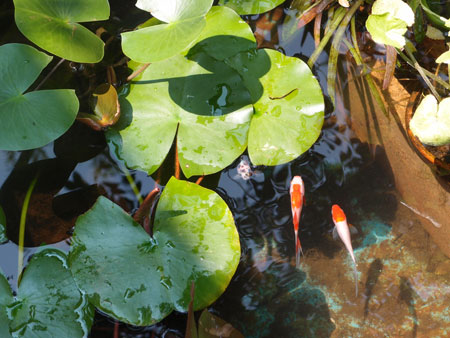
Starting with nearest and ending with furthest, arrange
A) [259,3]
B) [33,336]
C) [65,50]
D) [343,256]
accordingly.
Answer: [33,336], [65,50], [343,256], [259,3]

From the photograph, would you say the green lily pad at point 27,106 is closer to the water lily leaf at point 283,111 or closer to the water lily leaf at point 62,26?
the water lily leaf at point 62,26

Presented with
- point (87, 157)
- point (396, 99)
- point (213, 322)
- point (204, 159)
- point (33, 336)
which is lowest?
point (33, 336)

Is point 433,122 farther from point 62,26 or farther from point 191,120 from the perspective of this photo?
point 62,26

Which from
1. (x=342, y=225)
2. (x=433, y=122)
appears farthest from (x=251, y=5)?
(x=342, y=225)

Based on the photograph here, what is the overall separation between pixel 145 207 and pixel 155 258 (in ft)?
0.74

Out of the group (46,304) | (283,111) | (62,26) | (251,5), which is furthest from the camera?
(251,5)

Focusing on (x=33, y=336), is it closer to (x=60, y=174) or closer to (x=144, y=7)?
(x=60, y=174)

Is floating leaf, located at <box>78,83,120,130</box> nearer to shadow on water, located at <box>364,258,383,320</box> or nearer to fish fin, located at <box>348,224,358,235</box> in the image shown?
fish fin, located at <box>348,224,358,235</box>

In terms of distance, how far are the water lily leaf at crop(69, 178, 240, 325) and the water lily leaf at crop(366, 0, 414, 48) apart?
2.91 ft

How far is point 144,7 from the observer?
5.32 feet

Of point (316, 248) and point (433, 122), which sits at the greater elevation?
point (433, 122)

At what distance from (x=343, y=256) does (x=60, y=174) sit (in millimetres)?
1223

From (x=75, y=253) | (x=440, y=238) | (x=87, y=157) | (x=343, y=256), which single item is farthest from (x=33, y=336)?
(x=440, y=238)

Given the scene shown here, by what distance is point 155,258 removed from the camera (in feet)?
4.91
